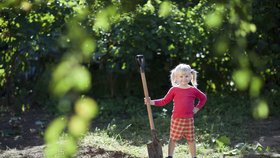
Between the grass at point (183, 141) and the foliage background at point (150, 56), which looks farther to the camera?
the foliage background at point (150, 56)

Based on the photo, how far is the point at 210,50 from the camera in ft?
28.8

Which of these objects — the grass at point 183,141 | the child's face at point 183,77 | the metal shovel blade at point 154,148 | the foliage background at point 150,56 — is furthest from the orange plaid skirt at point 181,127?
the foliage background at point 150,56

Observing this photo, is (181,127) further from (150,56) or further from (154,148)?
(150,56)

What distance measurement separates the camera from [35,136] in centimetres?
684

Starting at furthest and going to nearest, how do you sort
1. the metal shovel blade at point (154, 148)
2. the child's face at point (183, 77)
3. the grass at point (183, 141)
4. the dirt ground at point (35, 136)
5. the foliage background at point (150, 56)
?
the foliage background at point (150, 56) → the grass at point (183, 141) → the dirt ground at point (35, 136) → the metal shovel blade at point (154, 148) → the child's face at point (183, 77)

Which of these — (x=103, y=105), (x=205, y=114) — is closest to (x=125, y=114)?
(x=103, y=105)

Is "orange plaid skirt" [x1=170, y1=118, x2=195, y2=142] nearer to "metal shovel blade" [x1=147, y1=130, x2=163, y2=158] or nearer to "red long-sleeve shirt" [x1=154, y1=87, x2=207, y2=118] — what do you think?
"red long-sleeve shirt" [x1=154, y1=87, x2=207, y2=118]

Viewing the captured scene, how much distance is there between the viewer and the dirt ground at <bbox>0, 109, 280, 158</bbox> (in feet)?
17.2

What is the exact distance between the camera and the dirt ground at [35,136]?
17.2ft

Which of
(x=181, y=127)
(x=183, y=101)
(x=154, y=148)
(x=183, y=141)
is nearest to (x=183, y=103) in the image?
(x=183, y=101)

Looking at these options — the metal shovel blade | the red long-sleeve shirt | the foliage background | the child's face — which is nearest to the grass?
the foliage background

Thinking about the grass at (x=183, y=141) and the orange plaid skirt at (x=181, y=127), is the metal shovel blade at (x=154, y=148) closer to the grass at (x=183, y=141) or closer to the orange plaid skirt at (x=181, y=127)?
the orange plaid skirt at (x=181, y=127)

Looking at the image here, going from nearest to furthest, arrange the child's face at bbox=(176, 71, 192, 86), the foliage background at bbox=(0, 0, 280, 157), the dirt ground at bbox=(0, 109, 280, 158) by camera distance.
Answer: the child's face at bbox=(176, 71, 192, 86) < the dirt ground at bbox=(0, 109, 280, 158) < the foliage background at bbox=(0, 0, 280, 157)

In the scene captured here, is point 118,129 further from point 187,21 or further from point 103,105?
point 187,21
